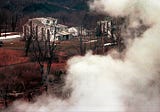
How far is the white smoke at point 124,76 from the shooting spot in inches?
471

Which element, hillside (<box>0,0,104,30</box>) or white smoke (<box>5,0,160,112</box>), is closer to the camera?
white smoke (<box>5,0,160,112</box>)

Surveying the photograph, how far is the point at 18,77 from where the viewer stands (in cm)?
2183

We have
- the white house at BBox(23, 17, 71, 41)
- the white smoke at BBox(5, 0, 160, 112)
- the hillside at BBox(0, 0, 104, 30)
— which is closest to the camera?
the white smoke at BBox(5, 0, 160, 112)

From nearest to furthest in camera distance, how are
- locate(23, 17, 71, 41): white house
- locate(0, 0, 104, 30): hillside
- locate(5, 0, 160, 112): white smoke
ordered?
locate(5, 0, 160, 112): white smoke → locate(23, 17, 71, 41): white house → locate(0, 0, 104, 30): hillside

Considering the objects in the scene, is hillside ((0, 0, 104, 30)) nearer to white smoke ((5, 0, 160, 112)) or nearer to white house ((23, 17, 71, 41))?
white house ((23, 17, 71, 41))

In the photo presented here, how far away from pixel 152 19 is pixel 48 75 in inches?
399

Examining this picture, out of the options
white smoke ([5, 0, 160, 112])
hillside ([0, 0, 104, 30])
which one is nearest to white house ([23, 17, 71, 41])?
hillside ([0, 0, 104, 30])

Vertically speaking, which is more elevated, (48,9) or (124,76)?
Answer: (48,9)

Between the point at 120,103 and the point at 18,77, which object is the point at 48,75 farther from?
the point at 120,103

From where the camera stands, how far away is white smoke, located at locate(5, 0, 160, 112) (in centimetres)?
1195

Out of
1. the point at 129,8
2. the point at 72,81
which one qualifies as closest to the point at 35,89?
the point at 72,81

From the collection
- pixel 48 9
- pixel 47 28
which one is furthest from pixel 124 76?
pixel 48 9

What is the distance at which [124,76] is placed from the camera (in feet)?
42.3

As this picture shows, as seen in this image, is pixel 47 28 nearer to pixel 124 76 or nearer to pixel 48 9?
pixel 48 9
